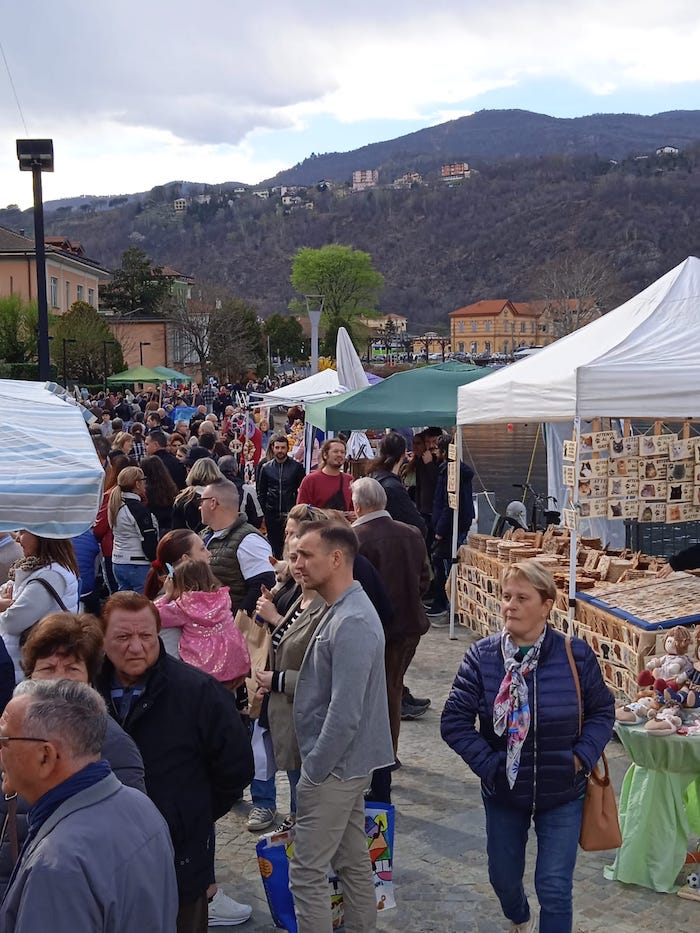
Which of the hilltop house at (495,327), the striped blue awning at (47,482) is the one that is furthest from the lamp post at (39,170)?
the hilltop house at (495,327)

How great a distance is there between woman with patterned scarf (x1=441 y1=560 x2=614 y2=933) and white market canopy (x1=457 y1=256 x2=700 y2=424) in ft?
10.3

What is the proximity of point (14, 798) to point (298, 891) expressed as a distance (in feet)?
4.76

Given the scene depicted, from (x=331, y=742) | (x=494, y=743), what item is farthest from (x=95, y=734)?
(x=494, y=743)

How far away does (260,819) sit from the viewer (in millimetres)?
5070

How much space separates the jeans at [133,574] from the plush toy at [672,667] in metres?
3.86

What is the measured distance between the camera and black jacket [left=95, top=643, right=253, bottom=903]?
310cm

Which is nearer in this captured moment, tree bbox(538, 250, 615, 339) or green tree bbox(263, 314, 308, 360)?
tree bbox(538, 250, 615, 339)

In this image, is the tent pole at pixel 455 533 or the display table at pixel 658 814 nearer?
the display table at pixel 658 814

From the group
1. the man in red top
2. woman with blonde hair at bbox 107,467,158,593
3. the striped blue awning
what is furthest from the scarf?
the man in red top

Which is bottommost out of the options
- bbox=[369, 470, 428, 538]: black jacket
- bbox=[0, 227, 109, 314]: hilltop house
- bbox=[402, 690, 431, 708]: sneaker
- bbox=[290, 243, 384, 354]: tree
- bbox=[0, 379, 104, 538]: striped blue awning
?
bbox=[402, 690, 431, 708]: sneaker

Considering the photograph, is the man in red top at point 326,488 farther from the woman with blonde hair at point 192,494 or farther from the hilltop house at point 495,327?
the hilltop house at point 495,327

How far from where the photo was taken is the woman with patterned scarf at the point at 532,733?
342cm

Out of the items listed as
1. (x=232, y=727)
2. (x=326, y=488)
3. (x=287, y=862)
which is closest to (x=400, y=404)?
(x=326, y=488)

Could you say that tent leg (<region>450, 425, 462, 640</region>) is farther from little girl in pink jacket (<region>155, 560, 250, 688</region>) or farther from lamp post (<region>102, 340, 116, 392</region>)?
lamp post (<region>102, 340, 116, 392</region>)
